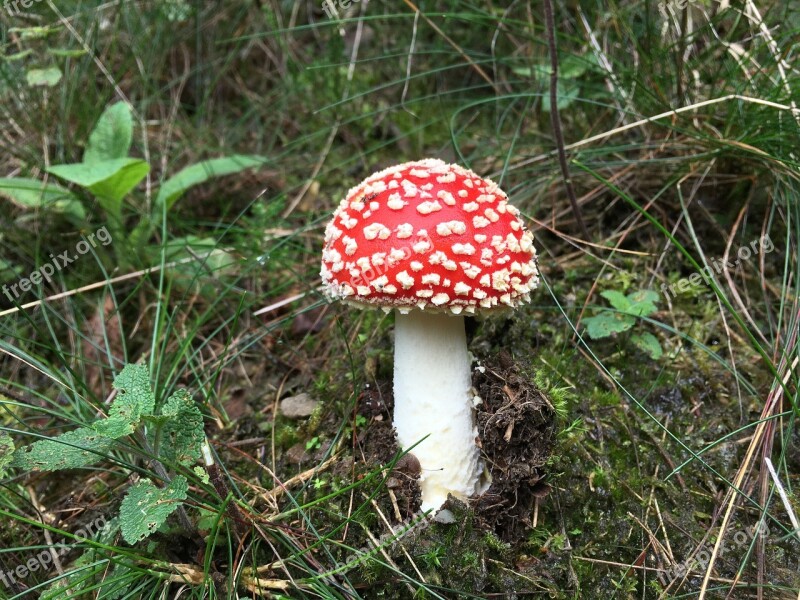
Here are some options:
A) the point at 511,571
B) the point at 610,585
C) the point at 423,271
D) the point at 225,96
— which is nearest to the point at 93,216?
the point at 225,96

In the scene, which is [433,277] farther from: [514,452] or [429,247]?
A: [514,452]

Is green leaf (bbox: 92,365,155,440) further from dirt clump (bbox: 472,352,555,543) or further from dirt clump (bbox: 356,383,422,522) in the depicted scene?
dirt clump (bbox: 472,352,555,543)

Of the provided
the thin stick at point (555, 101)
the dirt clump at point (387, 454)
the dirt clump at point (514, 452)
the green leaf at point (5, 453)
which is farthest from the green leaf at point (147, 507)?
the thin stick at point (555, 101)

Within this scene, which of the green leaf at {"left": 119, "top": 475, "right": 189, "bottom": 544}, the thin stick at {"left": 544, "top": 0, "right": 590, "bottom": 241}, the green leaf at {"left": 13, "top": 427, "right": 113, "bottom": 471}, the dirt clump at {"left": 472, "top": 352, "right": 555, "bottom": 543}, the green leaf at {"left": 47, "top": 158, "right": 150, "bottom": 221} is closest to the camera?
the green leaf at {"left": 119, "top": 475, "right": 189, "bottom": 544}

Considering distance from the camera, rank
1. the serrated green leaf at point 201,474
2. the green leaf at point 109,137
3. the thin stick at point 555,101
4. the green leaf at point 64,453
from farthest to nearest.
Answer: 1. the green leaf at point 109,137
2. the thin stick at point 555,101
3. the serrated green leaf at point 201,474
4. the green leaf at point 64,453

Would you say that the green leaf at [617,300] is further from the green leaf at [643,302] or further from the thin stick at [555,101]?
the thin stick at [555,101]

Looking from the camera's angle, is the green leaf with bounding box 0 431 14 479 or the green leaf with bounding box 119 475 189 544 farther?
the green leaf with bounding box 0 431 14 479

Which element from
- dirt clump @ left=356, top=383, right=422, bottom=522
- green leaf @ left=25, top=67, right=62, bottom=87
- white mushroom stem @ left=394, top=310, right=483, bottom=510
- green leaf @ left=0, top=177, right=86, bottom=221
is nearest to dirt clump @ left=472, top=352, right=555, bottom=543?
white mushroom stem @ left=394, top=310, right=483, bottom=510
